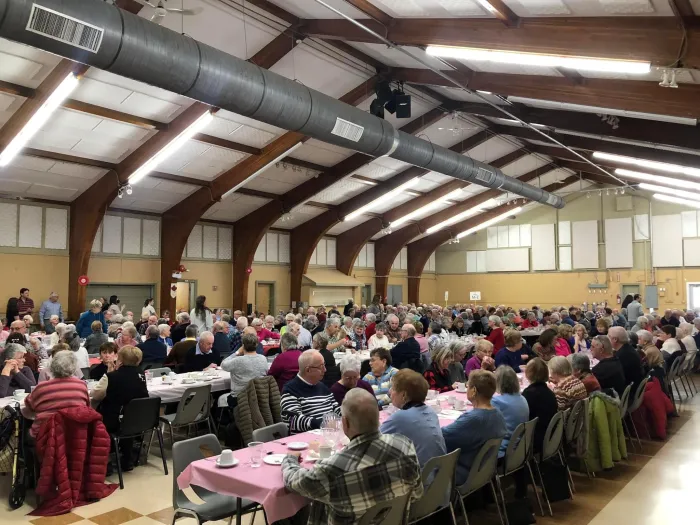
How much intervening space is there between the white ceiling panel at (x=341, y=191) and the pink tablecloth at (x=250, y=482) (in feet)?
39.2

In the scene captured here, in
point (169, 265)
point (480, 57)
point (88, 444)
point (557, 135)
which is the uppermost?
point (557, 135)

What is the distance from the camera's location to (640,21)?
15.6 ft

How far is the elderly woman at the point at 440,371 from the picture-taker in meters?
5.91

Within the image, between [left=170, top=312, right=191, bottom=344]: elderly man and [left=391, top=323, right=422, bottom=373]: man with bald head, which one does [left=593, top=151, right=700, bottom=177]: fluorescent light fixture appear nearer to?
[left=391, top=323, right=422, bottom=373]: man with bald head

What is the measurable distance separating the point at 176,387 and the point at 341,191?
1058cm

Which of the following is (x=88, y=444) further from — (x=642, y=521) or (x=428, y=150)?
(x=428, y=150)

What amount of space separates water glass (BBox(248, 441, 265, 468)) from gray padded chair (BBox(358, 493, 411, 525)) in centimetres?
85

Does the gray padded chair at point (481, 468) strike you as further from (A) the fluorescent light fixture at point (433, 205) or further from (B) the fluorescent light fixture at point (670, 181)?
(A) the fluorescent light fixture at point (433, 205)

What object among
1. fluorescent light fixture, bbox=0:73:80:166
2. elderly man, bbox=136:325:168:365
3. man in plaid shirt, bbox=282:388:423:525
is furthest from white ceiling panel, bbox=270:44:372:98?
man in plaid shirt, bbox=282:388:423:525

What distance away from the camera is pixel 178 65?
5.36m

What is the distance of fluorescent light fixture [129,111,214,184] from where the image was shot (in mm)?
9320

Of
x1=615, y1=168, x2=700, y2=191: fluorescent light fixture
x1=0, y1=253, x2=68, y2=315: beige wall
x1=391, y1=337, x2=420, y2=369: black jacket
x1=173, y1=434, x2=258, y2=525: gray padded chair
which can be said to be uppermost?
x1=615, y1=168, x2=700, y2=191: fluorescent light fixture

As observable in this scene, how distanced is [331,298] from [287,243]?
2407 millimetres

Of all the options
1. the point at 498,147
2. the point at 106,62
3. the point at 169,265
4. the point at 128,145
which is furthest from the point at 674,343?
the point at 169,265
